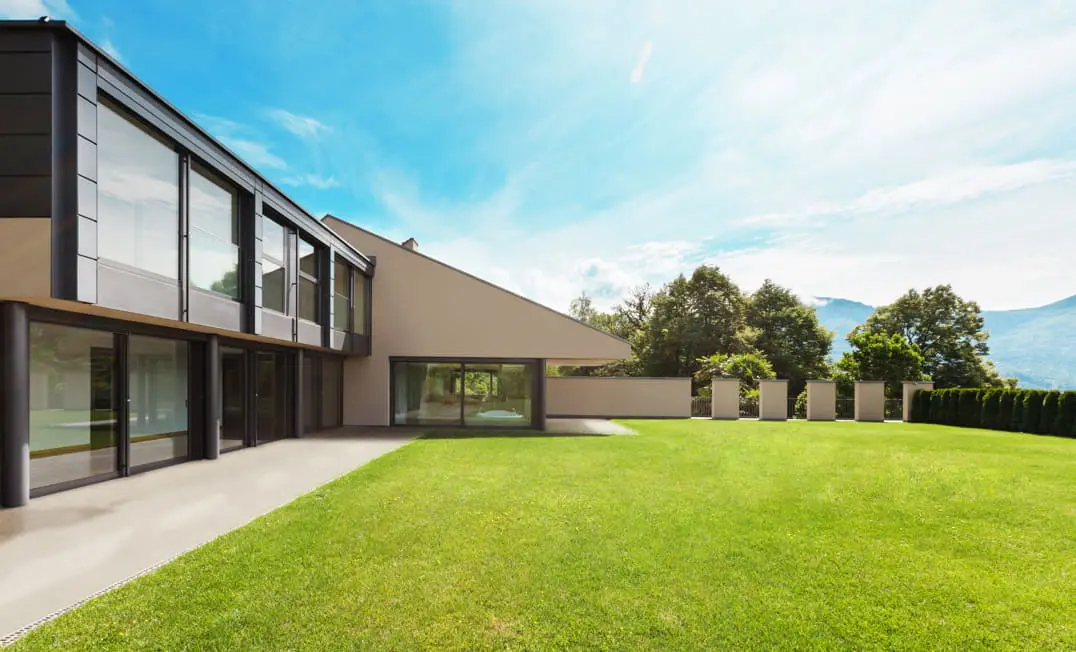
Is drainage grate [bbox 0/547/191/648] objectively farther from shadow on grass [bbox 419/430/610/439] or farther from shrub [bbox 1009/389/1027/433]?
shrub [bbox 1009/389/1027/433]

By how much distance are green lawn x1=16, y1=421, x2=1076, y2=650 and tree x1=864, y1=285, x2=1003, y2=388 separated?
119ft

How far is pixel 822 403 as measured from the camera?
23578 mm

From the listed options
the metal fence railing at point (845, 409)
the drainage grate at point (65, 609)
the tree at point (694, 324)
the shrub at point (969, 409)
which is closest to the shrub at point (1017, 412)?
the shrub at point (969, 409)

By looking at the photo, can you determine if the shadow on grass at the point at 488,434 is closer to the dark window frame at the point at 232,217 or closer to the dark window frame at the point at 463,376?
the dark window frame at the point at 463,376

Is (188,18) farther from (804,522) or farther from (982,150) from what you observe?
(982,150)

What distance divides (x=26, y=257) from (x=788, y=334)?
39.2 meters

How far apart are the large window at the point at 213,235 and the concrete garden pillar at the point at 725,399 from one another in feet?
64.3

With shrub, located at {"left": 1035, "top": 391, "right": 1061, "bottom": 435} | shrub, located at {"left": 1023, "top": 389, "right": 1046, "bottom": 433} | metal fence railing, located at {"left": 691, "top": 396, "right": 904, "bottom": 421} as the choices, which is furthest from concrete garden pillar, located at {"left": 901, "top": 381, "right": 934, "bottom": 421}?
shrub, located at {"left": 1035, "top": 391, "right": 1061, "bottom": 435}

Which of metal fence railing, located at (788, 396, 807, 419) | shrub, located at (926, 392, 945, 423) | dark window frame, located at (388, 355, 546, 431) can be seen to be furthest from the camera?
metal fence railing, located at (788, 396, 807, 419)

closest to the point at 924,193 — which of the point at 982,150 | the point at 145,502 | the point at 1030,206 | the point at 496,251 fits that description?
the point at 1030,206

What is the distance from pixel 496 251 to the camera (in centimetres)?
3553

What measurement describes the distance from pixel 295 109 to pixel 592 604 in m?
16.3

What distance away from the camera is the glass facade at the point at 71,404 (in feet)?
21.2

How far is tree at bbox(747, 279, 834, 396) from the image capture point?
35.6m
